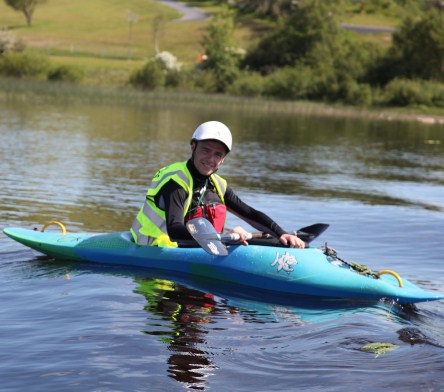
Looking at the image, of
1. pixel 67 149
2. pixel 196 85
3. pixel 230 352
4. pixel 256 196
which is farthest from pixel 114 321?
pixel 196 85

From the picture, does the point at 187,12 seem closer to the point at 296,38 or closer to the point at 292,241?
the point at 296,38

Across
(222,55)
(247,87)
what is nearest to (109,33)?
(222,55)

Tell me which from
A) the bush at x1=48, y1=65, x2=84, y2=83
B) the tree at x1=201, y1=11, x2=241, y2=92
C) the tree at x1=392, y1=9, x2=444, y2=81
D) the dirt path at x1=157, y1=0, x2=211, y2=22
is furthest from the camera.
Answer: the dirt path at x1=157, y1=0, x2=211, y2=22

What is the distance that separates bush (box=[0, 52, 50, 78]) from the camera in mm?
55156

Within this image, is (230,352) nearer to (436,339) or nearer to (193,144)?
(436,339)

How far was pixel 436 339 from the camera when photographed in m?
6.82

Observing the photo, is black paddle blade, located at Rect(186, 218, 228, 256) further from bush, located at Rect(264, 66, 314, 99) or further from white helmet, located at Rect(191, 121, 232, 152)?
bush, located at Rect(264, 66, 314, 99)

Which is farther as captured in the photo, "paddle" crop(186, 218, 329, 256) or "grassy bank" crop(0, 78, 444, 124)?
"grassy bank" crop(0, 78, 444, 124)

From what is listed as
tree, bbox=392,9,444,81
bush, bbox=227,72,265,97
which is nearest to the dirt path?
bush, bbox=227,72,265,97

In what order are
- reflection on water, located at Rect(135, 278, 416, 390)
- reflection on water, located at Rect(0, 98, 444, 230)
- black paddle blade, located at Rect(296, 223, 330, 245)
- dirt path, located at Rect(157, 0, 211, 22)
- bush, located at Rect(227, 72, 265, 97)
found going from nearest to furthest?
reflection on water, located at Rect(135, 278, 416, 390), black paddle blade, located at Rect(296, 223, 330, 245), reflection on water, located at Rect(0, 98, 444, 230), bush, located at Rect(227, 72, 265, 97), dirt path, located at Rect(157, 0, 211, 22)

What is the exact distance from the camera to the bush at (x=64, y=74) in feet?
181

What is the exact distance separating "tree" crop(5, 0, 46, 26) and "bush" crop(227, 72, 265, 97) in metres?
39.4

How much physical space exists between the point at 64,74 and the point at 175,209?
4871 cm

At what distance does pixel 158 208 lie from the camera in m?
8.46
